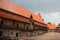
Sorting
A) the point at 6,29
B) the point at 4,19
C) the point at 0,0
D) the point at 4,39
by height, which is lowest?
the point at 4,39

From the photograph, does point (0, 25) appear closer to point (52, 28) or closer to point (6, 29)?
point (6, 29)

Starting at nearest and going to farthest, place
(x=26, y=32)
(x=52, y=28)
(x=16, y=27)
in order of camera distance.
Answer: (x=16, y=27)
(x=26, y=32)
(x=52, y=28)

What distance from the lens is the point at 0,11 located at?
104 feet

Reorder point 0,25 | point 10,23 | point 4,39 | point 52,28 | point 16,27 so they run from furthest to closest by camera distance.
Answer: point 52,28
point 16,27
point 10,23
point 0,25
point 4,39

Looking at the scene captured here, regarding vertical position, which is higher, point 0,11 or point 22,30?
point 0,11

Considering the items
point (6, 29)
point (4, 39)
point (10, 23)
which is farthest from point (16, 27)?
point (4, 39)

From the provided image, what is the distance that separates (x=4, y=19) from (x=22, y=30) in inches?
403

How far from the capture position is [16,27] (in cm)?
3678

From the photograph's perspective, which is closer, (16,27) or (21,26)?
(16,27)

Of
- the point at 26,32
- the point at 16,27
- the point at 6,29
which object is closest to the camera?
the point at 6,29

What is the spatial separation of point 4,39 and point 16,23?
12.0 m

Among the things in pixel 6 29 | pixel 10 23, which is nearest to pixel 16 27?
pixel 10 23

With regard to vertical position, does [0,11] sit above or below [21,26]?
above

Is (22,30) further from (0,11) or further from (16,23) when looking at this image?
(0,11)
